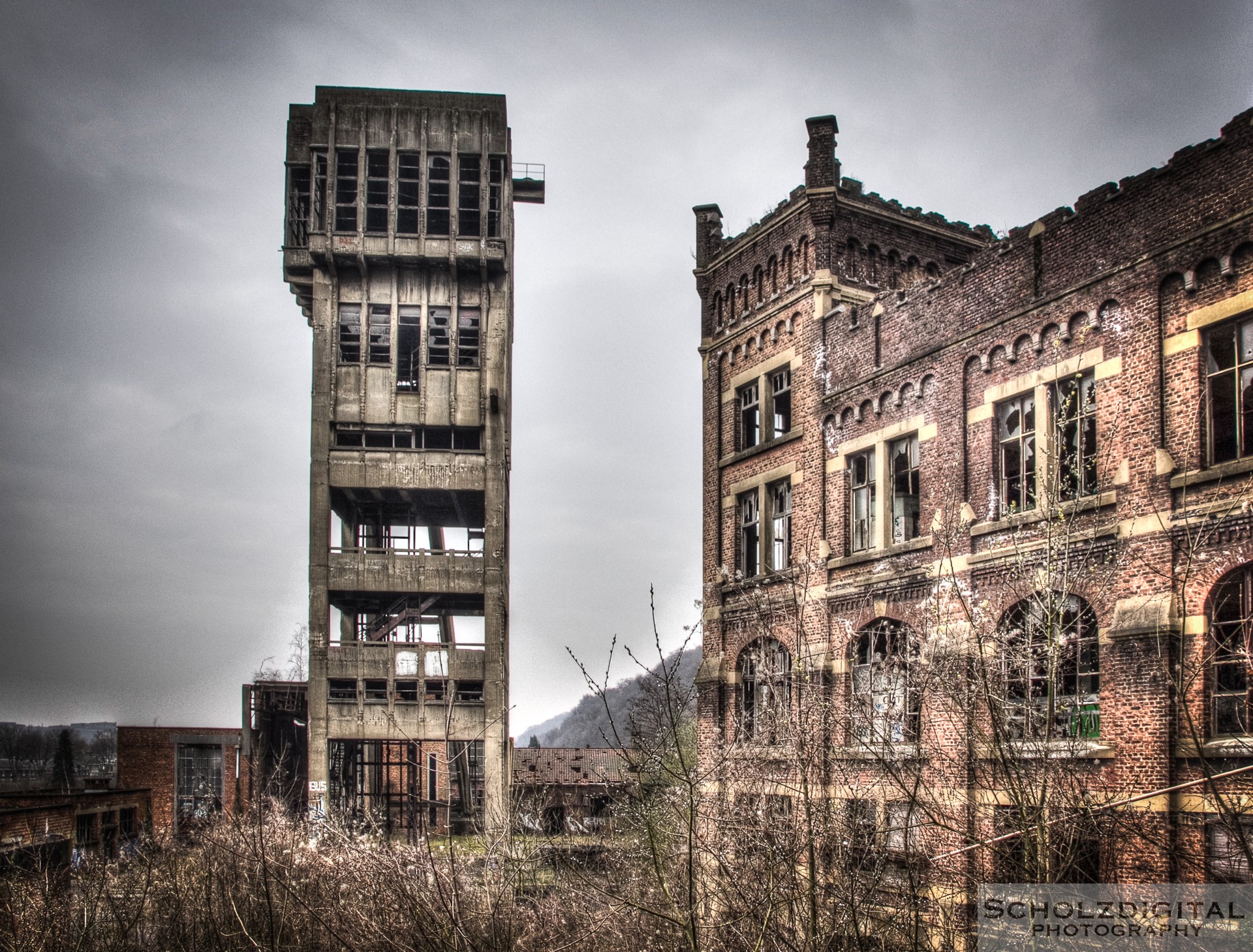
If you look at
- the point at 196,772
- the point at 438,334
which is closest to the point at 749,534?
the point at 438,334

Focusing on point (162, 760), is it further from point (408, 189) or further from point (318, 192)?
point (408, 189)

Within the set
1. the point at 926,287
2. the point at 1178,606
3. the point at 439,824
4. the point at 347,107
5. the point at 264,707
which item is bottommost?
the point at 439,824

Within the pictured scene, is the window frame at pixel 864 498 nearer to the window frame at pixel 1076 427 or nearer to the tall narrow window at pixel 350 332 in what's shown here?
the window frame at pixel 1076 427

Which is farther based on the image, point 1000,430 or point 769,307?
point 769,307

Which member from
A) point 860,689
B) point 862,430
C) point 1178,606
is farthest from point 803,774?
point 862,430

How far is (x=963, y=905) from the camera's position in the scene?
46.9ft

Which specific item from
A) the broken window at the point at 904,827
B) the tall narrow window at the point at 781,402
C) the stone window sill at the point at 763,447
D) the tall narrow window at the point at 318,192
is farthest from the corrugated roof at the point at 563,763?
the broken window at the point at 904,827

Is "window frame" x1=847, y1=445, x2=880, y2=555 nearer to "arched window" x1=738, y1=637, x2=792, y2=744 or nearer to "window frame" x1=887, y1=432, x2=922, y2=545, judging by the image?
"window frame" x1=887, y1=432, x2=922, y2=545

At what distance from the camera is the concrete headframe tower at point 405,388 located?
37.0m

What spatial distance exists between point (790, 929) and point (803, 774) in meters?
1.34

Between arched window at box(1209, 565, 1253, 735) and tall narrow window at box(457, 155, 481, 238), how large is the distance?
29.6m

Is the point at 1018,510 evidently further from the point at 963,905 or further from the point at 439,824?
the point at 439,824

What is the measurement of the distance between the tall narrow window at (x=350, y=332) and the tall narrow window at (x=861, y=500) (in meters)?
22.3

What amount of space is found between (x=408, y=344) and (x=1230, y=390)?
2953cm
